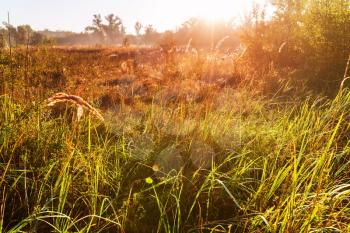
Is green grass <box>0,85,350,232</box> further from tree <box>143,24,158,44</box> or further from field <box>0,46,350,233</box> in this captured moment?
tree <box>143,24,158,44</box>

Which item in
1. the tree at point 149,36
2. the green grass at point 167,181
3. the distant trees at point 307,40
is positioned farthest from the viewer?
the tree at point 149,36

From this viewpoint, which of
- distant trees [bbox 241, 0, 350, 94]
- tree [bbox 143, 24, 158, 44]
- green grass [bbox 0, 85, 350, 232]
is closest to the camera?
green grass [bbox 0, 85, 350, 232]

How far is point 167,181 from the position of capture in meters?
2.10

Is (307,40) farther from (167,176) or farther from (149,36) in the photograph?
(149,36)

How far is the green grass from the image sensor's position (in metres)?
1.77

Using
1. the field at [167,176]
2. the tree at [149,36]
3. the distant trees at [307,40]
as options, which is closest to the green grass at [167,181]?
the field at [167,176]

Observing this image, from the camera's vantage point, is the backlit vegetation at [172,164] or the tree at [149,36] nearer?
the backlit vegetation at [172,164]

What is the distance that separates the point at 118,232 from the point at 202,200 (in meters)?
0.65

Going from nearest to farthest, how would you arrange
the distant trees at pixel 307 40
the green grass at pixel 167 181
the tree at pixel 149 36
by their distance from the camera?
the green grass at pixel 167 181 → the distant trees at pixel 307 40 → the tree at pixel 149 36

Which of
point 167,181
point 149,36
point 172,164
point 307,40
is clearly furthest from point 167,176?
point 149,36

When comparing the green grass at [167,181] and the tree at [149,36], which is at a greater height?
the tree at [149,36]

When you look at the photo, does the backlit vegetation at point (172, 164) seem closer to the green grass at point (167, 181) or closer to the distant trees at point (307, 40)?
the green grass at point (167, 181)

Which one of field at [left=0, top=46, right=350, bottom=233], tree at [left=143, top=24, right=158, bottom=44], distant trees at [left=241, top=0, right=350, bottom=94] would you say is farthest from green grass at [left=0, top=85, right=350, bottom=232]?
tree at [left=143, top=24, right=158, bottom=44]

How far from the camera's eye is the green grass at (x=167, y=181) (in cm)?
177
